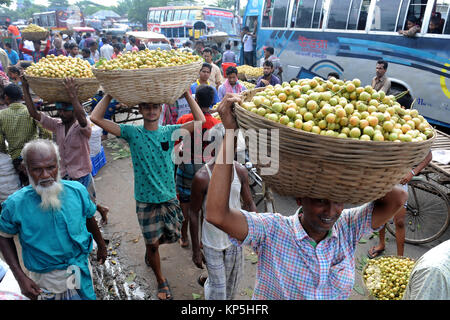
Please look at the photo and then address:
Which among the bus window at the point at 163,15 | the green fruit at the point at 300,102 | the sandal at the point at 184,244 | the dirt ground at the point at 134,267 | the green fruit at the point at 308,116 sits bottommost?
the dirt ground at the point at 134,267

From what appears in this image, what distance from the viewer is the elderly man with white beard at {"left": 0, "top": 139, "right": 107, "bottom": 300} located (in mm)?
2350

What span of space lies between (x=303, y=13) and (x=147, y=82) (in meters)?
9.61

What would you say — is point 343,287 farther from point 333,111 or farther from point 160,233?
point 160,233

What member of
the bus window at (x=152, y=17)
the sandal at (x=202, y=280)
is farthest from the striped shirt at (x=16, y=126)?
the bus window at (x=152, y=17)

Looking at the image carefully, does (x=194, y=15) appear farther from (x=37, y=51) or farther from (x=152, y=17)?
(x=37, y=51)

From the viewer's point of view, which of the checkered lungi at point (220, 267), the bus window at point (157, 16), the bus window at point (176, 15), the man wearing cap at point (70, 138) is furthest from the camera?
the bus window at point (157, 16)

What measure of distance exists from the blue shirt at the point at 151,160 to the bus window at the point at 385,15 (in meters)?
7.32

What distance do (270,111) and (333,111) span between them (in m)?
0.29

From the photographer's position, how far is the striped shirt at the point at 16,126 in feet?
13.8

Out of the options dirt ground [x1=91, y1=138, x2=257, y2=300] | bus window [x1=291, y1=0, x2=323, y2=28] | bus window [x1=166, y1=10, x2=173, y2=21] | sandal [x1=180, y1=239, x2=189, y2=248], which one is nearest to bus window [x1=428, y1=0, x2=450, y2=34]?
bus window [x1=291, y1=0, x2=323, y2=28]

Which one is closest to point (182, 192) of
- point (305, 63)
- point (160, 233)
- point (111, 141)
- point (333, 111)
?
point (160, 233)

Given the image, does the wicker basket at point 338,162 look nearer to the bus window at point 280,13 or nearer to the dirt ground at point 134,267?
the dirt ground at point 134,267

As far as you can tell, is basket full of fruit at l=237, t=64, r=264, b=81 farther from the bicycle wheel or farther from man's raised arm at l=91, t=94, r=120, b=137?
man's raised arm at l=91, t=94, r=120, b=137

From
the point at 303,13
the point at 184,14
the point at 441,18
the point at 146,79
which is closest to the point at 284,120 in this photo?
the point at 146,79
